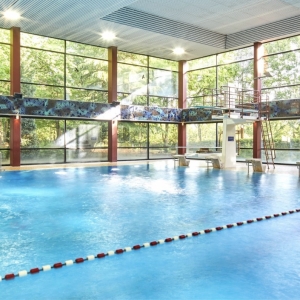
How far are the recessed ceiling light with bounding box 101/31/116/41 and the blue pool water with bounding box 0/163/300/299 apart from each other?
1033cm

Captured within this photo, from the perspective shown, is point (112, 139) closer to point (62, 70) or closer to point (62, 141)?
point (62, 141)

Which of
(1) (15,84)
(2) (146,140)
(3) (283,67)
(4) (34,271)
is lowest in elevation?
(4) (34,271)

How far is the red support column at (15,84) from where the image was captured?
53.0 feet

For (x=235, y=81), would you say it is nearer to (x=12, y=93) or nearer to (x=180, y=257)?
(x=12, y=93)

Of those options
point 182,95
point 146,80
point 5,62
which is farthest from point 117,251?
point 182,95

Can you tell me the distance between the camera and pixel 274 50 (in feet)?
59.5

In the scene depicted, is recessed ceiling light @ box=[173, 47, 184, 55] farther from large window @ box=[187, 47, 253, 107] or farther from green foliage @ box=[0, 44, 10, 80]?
green foliage @ box=[0, 44, 10, 80]

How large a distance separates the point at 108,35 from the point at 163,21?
294cm

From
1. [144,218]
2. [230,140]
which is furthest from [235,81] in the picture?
[144,218]

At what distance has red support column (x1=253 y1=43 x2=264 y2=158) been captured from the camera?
18156 mm

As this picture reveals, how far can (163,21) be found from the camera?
15945 millimetres

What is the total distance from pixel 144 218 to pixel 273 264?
264cm

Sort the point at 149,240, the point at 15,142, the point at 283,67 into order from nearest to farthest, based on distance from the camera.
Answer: the point at 149,240, the point at 15,142, the point at 283,67

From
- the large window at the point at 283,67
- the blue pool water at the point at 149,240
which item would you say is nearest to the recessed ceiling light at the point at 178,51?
the large window at the point at 283,67
